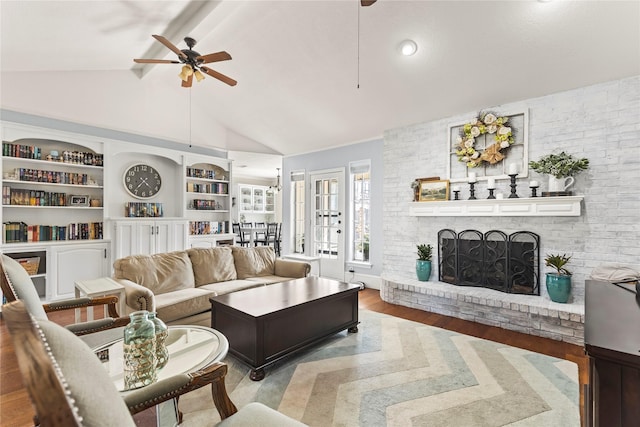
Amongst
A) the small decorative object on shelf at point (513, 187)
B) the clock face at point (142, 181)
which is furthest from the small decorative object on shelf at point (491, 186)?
the clock face at point (142, 181)

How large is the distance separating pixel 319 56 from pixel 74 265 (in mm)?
4181

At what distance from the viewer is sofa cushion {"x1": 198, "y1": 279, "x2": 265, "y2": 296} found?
3410 mm

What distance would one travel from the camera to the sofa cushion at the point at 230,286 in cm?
341

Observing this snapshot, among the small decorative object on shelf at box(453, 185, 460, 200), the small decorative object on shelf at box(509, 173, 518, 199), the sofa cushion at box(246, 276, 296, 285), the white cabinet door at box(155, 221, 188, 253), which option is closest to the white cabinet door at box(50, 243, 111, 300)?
the white cabinet door at box(155, 221, 188, 253)

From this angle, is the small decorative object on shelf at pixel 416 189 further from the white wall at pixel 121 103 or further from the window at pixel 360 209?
the white wall at pixel 121 103

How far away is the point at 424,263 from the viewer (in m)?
4.22

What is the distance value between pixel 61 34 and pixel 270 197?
25.7 ft

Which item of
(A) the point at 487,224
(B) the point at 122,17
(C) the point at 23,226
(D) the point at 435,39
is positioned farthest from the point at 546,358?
(C) the point at 23,226

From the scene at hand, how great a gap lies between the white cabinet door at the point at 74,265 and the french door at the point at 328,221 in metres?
3.35

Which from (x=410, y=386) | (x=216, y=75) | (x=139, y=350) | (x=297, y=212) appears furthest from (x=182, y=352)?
(x=297, y=212)

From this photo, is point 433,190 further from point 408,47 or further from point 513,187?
point 408,47

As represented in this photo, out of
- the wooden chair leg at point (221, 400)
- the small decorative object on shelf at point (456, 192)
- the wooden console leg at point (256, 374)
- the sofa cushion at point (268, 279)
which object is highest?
the small decorative object on shelf at point (456, 192)

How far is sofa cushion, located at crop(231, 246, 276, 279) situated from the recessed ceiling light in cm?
297

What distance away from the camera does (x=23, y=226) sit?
4.05 m
